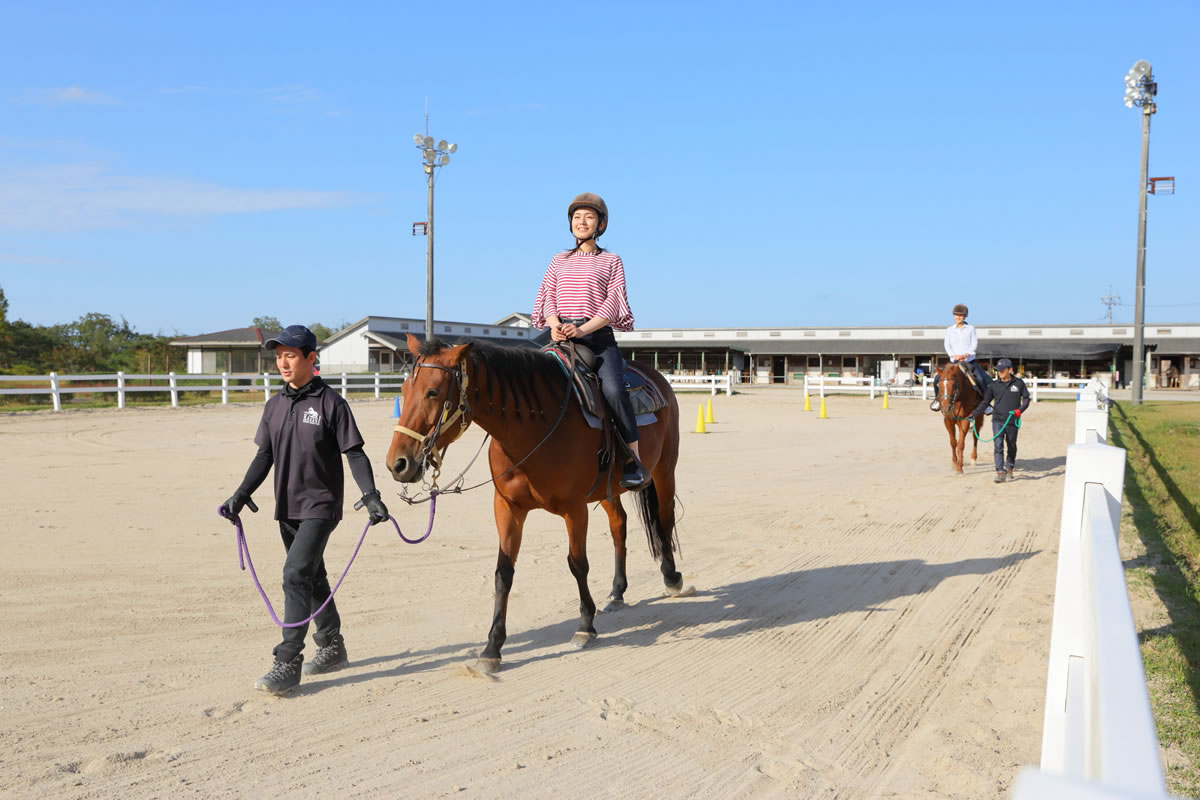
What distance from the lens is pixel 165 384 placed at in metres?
41.1

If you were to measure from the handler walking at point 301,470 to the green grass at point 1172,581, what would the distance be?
4233 millimetres

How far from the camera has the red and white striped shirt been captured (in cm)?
617

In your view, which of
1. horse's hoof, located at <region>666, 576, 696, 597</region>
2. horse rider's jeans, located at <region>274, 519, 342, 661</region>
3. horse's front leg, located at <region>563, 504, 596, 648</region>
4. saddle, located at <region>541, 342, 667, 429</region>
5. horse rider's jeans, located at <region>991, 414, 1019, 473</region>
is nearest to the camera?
horse rider's jeans, located at <region>274, 519, 342, 661</region>

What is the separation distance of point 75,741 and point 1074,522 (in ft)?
16.2

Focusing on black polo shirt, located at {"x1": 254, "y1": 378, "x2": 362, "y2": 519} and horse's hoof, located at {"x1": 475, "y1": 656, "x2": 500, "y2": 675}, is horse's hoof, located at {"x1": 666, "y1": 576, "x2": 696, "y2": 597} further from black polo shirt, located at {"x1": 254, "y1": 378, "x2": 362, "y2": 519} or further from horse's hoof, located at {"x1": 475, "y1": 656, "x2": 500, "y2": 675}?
black polo shirt, located at {"x1": 254, "y1": 378, "x2": 362, "y2": 519}

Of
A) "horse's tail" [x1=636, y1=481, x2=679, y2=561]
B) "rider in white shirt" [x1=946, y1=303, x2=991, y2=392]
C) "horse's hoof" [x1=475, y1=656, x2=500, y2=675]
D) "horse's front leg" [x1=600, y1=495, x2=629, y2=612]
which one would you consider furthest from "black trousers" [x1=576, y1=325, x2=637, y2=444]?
"rider in white shirt" [x1=946, y1=303, x2=991, y2=392]

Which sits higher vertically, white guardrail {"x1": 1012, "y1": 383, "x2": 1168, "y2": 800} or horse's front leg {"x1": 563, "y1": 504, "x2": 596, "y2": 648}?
white guardrail {"x1": 1012, "y1": 383, "x2": 1168, "y2": 800}

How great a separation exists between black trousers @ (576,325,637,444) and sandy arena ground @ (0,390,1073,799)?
1513 millimetres

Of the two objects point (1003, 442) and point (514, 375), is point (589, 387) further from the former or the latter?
point (1003, 442)

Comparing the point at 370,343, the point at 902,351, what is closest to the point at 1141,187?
the point at 902,351

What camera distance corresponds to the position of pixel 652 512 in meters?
7.41

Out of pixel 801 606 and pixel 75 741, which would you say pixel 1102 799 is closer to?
pixel 75 741

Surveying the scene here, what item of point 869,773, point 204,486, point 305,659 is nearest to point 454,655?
point 305,659

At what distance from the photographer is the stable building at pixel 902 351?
182 ft
